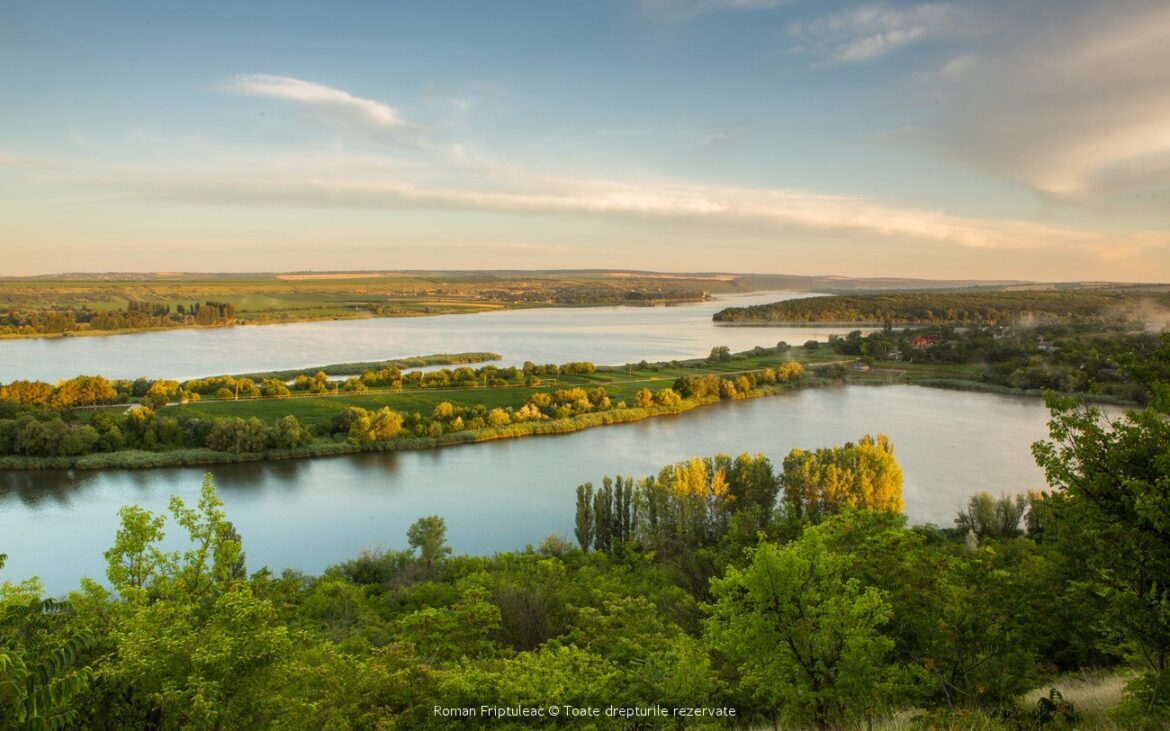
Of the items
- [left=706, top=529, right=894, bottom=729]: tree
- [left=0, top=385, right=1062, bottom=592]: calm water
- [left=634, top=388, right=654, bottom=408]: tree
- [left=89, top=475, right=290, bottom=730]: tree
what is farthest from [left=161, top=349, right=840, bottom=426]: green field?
[left=706, top=529, right=894, bottom=729]: tree

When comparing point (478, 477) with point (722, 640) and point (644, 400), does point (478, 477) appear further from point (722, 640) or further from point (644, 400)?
point (722, 640)

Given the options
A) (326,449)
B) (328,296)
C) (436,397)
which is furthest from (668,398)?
(328,296)

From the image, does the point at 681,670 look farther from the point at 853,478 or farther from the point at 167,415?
the point at 167,415

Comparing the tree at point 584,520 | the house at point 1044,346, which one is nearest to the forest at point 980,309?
the house at point 1044,346

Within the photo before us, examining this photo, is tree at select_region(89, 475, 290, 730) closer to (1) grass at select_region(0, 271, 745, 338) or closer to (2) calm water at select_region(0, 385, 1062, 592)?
(2) calm water at select_region(0, 385, 1062, 592)

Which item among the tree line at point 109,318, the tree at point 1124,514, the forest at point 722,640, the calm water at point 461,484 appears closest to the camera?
the tree at point 1124,514

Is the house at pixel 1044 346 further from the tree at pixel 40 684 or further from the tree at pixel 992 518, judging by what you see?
the tree at pixel 40 684

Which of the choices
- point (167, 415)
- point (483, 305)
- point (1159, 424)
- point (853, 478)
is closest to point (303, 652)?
point (1159, 424)
